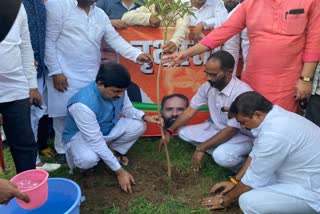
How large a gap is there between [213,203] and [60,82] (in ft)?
6.33

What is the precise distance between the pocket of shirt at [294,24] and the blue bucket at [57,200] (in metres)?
2.24

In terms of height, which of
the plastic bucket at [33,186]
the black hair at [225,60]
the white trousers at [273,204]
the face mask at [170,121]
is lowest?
the face mask at [170,121]

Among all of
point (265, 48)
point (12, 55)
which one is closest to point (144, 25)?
point (265, 48)

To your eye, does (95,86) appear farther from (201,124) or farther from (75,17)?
(201,124)

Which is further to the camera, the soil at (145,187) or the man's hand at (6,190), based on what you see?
the soil at (145,187)

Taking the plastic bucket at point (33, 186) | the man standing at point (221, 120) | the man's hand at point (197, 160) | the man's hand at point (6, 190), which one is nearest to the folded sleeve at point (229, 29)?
the man standing at point (221, 120)

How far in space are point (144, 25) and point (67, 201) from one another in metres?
2.22

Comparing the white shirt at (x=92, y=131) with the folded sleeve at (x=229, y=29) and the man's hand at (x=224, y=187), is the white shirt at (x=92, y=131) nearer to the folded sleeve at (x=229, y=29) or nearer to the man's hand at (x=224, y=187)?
the man's hand at (x=224, y=187)

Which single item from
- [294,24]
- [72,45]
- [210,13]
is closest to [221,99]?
[294,24]

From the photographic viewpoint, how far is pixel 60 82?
3789mm

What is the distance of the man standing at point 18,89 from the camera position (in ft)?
9.28

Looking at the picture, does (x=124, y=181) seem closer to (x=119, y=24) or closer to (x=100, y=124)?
(x=100, y=124)

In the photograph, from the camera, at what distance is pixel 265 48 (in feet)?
11.3

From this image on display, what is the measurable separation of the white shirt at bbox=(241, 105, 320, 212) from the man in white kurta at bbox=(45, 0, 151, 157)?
1.80 m
